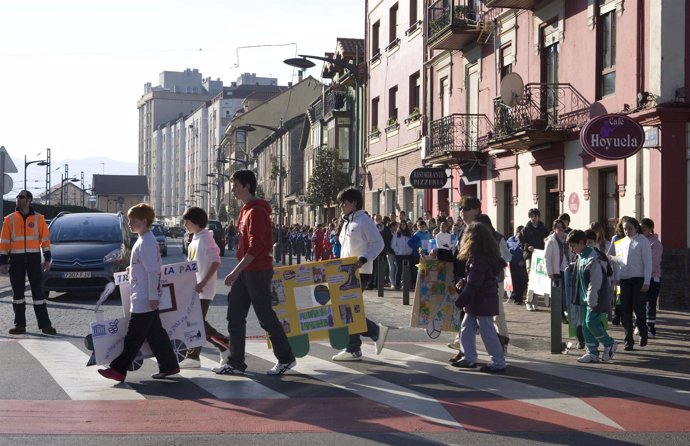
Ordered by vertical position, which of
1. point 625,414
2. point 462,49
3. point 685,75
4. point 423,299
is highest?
point 462,49

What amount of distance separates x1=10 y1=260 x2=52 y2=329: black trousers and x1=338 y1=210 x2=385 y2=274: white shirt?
478 centimetres

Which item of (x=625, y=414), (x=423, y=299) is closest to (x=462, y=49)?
(x=423, y=299)

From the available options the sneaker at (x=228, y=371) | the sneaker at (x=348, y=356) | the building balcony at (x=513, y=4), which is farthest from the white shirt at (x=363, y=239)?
the building balcony at (x=513, y=4)

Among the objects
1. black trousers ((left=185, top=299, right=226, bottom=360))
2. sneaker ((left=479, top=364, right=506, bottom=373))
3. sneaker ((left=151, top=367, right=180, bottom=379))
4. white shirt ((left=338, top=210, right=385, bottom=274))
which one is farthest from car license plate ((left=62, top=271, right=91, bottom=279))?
sneaker ((left=479, top=364, right=506, bottom=373))

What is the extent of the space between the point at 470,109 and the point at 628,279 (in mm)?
15303

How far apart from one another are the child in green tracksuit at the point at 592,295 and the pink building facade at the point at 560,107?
6947 millimetres

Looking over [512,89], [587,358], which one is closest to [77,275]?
[512,89]

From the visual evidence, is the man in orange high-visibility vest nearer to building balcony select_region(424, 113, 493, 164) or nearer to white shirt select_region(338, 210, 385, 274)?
white shirt select_region(338, 210, 385, 274)

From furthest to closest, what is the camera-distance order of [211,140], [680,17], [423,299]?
[211,140]
[680,17]
[423,299]

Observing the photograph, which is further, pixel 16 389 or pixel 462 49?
pixel 462 49

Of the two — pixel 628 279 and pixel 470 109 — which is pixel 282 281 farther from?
pixel 470 109

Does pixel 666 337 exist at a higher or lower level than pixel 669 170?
lower

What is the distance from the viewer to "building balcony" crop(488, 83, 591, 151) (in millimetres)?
19953

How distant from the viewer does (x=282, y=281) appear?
387 inches
